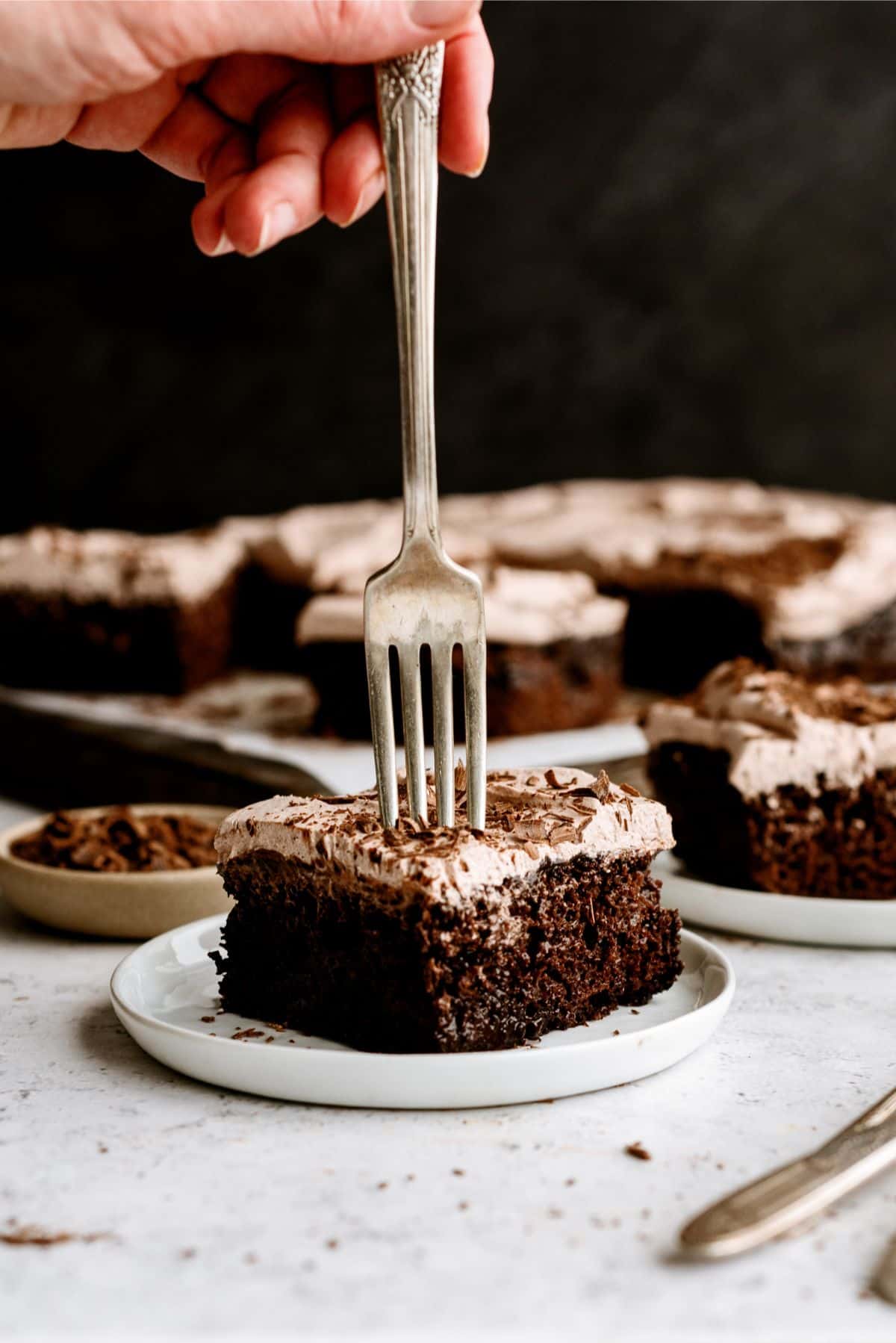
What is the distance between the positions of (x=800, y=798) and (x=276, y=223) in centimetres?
101

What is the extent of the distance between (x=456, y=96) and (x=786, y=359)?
3.48 m

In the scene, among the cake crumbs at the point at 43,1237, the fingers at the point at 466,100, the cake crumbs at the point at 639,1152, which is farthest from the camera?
the fingers at the point at 466,100

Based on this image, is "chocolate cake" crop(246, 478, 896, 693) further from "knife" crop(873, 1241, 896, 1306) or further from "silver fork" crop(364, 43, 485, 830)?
"knife" crop(873, 1241, 896, 1306)

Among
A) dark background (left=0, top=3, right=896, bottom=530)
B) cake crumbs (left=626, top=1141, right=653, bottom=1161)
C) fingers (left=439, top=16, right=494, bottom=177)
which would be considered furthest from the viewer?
dark background (left=0, top=3, right=896, bottom=530)

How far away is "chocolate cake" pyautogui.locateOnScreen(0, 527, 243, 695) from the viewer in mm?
3580

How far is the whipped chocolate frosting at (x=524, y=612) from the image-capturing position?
314cm

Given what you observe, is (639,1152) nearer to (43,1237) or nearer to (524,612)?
(43,1237)

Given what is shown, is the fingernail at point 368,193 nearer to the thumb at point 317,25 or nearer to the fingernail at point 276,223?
the fingernail at point 276,223

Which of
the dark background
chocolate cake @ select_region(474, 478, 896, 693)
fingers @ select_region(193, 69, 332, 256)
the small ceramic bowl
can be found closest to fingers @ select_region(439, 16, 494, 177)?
fingers @ select_region(193, 69, 332, 256)

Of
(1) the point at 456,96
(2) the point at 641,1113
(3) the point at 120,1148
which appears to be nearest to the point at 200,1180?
(3) the point at 120,1148

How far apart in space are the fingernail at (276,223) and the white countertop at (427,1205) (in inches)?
37.3

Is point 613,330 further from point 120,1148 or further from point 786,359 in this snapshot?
point 120,1148

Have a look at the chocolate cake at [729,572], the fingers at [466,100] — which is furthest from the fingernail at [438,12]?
the chocolate cake at [729,572]

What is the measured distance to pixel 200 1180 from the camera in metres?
1.37
